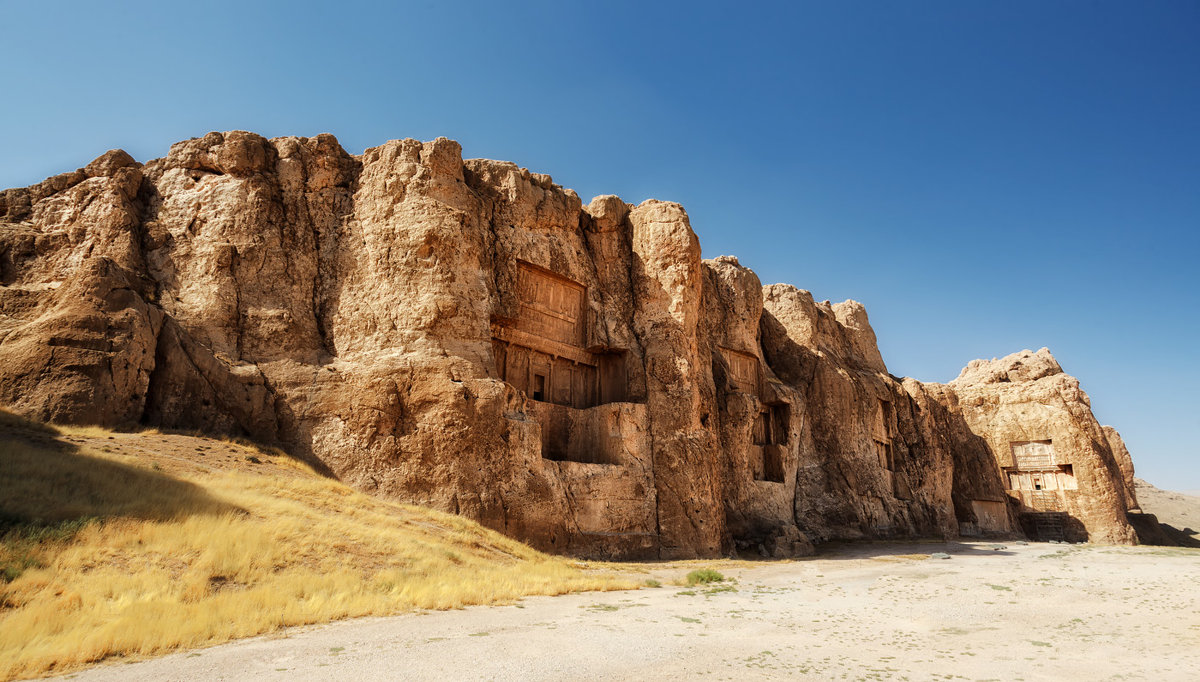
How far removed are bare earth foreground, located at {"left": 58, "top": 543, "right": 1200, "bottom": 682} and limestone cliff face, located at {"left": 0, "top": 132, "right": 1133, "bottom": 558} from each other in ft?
25.9

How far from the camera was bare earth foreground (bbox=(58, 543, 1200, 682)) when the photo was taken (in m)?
7.06

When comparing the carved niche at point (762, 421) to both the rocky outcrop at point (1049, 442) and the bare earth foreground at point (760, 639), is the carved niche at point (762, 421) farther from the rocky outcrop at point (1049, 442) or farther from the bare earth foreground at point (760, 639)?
the rocky outcrop at point (1049, 442)

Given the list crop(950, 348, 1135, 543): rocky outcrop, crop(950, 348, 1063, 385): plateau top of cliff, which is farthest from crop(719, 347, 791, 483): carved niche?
crop(950, 348, 1063, 385): plateau top of cliff

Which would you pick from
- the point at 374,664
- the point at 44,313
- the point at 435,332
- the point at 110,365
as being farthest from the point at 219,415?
the point at 374,664

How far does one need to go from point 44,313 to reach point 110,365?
263 centimetres

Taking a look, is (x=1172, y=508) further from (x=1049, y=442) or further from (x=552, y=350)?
(x=552, y=350)

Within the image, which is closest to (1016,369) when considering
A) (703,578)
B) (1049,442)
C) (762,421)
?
(1049,442)

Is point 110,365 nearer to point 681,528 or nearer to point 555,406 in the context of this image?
point 555,406

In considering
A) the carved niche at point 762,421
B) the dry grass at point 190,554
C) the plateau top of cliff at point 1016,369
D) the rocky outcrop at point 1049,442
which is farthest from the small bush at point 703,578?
the plateau top of cliff at point 1016,369

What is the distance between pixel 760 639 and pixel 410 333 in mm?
14266

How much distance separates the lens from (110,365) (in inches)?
653

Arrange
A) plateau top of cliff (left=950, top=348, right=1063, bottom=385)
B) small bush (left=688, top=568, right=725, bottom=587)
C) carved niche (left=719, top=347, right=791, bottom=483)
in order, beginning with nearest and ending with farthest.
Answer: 1. small bush (left=688, top=568, right=725, bottom=587)
2. carved niche (left=719, top=347, right=791, bottom=483)
3. plateau top of cliff (left=950, top=348, right=1063, bottom=385)

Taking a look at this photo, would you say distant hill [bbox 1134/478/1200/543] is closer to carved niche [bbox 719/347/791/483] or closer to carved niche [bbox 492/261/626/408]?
carved niche [bbox 719/347/791/483]

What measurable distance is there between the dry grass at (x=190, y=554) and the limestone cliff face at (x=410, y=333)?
2183mm
